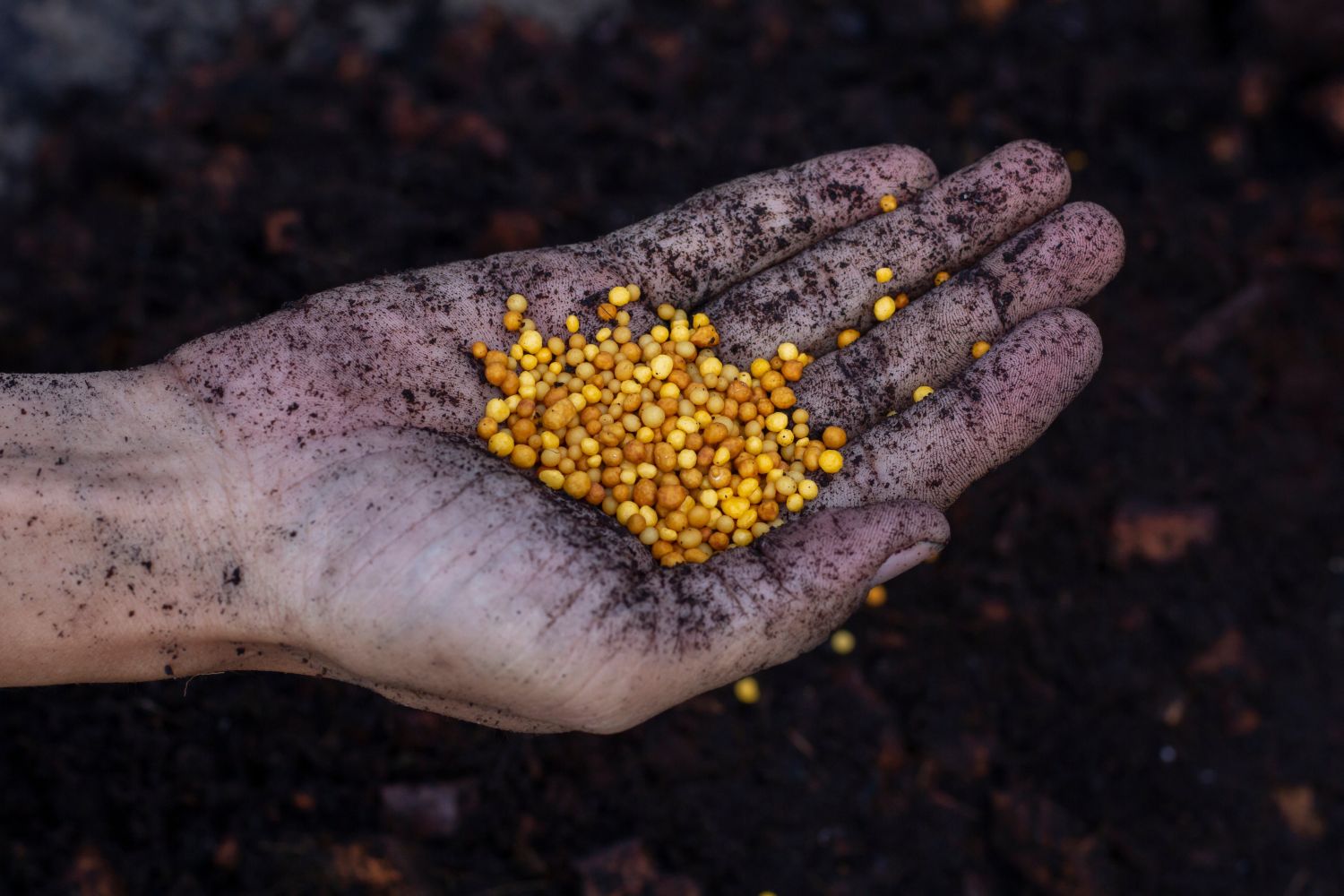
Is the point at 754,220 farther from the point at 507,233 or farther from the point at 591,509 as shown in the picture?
the point at 507,233

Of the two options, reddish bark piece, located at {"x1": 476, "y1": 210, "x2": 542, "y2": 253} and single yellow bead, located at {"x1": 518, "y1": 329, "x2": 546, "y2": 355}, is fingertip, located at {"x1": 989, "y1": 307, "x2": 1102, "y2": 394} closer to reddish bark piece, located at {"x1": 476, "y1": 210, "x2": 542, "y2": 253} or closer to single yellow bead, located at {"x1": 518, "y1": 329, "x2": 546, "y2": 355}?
single yellow bead, located at {"x1": 518, "y1": 329, "x2": 546, "y2": 355}

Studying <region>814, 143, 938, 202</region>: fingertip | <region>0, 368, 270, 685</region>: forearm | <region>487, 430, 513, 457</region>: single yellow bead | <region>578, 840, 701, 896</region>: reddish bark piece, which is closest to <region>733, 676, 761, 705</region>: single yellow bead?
<region>578, 840, 701, 896</region>: reddish bark piece

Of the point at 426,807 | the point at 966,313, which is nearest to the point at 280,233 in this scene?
the point at 426,807

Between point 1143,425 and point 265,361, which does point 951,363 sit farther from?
point 265,361

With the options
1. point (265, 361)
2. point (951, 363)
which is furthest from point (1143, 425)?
point (265, 361)

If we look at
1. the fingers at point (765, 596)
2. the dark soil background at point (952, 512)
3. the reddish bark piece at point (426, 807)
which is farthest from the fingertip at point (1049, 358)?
the reddish bark piece at point (426, 807)

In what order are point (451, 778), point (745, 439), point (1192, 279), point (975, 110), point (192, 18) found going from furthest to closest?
1. point (192, 18)
2. point (975, 110)
3. point (1192, 279)
4. point (451, 778)
5. point (745, 439)
